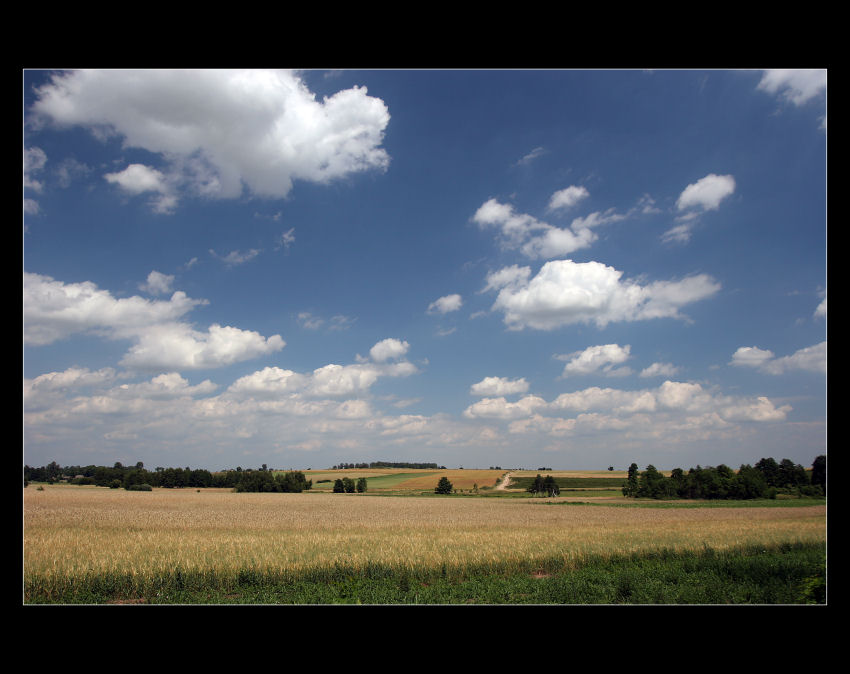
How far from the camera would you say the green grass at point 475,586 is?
10.5 meters

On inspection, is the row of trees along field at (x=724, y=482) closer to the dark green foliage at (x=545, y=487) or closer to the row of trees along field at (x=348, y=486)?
the dark green foliage at (x=545, y=487)

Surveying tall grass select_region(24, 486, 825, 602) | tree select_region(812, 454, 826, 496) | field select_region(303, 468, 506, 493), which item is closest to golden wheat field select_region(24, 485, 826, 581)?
tall grass select_region(24, 486, 825, 602)

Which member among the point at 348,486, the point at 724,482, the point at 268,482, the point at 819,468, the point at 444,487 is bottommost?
the point at 348,486

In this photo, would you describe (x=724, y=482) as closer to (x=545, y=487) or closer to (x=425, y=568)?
(x=545, y=487)

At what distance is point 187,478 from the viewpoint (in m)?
72.8

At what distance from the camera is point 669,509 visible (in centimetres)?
4184

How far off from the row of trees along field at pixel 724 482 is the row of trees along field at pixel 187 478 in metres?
51.0

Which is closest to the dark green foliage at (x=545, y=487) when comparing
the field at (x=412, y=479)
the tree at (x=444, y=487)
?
the field at (x=412, y=479)

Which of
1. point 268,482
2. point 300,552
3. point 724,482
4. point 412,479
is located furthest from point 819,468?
point 412,479

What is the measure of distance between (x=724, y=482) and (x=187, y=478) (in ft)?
244
